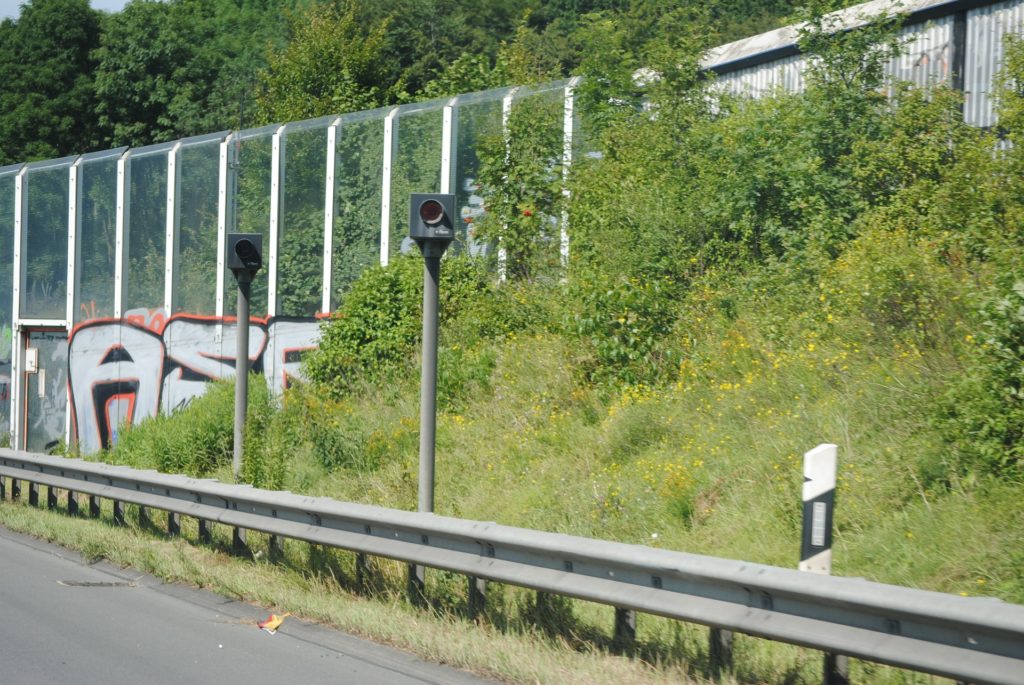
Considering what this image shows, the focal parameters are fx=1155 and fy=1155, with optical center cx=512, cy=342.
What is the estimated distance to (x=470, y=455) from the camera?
12773 mm

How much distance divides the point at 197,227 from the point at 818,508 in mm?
18072

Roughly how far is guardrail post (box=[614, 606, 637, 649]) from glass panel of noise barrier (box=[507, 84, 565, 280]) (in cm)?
999

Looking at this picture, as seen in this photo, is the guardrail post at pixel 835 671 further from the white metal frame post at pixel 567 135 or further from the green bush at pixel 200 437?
the white metal frame post at pixel 567 135

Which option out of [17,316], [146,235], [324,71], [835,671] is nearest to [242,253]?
[835,671]

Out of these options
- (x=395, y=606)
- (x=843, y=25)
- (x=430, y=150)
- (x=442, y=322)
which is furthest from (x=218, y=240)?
(x=395, y=606)

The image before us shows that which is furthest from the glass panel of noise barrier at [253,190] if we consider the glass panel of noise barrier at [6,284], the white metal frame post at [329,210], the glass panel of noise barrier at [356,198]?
the glass panel of noise barrier at [6,284]

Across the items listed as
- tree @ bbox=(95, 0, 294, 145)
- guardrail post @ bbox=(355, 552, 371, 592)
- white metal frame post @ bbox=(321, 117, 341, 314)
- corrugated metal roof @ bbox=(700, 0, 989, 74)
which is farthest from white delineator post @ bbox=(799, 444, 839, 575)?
tree @ bbox=(95, 0, 294, 145)

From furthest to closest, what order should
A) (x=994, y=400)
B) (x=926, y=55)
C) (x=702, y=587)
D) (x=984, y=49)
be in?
(x=926, y=55) → (x=984, y=49) → (x=994, y=400) → (x=702, y=587)

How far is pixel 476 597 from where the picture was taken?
25.8 ft

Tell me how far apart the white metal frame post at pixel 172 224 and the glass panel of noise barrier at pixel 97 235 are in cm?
216

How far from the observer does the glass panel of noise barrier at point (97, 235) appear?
24.6 m

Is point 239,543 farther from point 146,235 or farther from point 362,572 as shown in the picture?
point 146,235

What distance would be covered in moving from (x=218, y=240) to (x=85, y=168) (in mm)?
6038

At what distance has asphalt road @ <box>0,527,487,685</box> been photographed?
6773 mm
